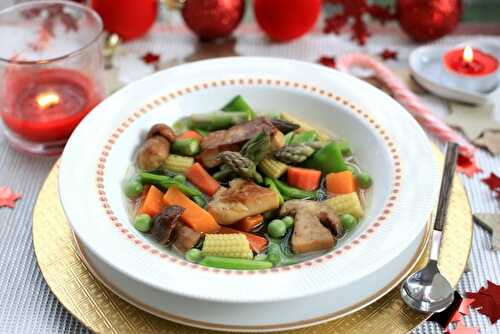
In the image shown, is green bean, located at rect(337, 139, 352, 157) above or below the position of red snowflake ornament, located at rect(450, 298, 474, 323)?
above

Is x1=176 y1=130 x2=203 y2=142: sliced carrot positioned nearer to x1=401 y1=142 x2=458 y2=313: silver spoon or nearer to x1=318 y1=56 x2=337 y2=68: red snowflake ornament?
x1=401 y1=142 x2=458 y2=313: silver spoon

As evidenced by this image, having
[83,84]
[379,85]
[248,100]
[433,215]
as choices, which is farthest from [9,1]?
[433,215]

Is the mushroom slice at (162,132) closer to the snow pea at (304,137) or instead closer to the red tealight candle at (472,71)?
the snow pea at (304,137)

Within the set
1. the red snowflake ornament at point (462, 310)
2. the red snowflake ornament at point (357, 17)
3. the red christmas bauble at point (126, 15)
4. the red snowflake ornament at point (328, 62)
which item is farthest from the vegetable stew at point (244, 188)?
the red snowflake ornament at point (357, 17)

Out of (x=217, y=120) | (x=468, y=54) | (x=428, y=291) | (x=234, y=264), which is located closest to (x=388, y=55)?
(x=468, y=54)

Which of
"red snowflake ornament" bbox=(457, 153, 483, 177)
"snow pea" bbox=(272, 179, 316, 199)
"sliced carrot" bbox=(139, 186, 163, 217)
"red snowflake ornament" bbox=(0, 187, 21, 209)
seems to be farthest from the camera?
"red snowflake ornament" bbox=(457, 153, 483, 177)

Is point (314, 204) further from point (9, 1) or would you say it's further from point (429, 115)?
point (9, 1)

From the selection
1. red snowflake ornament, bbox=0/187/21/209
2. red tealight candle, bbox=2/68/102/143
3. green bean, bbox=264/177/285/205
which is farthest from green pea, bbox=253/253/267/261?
red tealight candle, bbox=2/68/102/143
